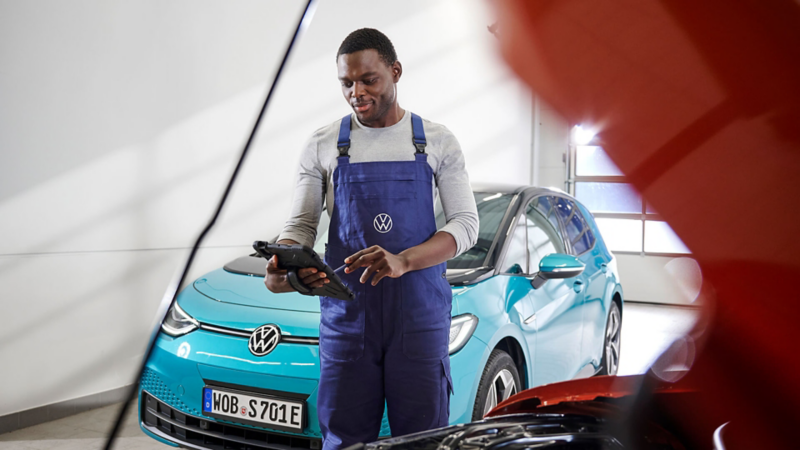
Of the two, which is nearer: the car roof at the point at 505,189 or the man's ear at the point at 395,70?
the man's ear at the point at 395,70

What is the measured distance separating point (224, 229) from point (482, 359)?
2424 millimetres

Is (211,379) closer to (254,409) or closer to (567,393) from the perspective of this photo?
(254,409)

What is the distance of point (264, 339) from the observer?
86.4 inches

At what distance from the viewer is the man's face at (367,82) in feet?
5.12

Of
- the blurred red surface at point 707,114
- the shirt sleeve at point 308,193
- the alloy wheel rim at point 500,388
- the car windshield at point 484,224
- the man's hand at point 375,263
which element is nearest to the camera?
the blurred red surface at point 707,114

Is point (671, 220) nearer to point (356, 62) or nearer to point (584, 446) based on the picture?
point (584, 446)

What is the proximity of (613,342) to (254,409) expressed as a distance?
246cm

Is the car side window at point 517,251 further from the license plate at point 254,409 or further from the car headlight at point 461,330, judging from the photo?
the license plate at point 254,409

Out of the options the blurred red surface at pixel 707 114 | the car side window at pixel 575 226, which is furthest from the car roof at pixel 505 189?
the blurred red surface at pixel 707 114

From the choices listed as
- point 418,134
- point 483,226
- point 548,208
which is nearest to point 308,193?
point 418,134

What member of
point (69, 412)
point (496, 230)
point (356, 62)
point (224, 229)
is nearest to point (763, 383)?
point (356, 62)

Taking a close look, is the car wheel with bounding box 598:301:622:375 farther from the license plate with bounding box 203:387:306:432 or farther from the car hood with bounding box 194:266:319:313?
the license plate with bounding box 203:387:306:432

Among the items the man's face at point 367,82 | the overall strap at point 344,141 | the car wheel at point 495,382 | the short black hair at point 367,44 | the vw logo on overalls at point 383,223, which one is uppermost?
the short black hair at point 367,44

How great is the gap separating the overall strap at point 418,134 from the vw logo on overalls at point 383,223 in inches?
7.5
